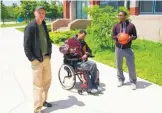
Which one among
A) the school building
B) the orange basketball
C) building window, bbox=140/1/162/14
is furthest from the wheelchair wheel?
building window, bbox=140/1/162/14

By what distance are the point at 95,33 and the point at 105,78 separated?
539cm

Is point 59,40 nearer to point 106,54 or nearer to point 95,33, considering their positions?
point 95,33

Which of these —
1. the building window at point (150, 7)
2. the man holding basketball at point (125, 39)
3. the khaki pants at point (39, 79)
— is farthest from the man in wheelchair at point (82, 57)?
the building window at point (150, 7)

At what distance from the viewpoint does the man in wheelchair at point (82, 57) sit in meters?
6.23

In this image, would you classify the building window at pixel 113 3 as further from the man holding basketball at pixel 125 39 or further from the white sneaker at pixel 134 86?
the white sneaker at pixel 134 86

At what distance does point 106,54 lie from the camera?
38.1 ft

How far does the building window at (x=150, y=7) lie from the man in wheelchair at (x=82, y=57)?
458 inches

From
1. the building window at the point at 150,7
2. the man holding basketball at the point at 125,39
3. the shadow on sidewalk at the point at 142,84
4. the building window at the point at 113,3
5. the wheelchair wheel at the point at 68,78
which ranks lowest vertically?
the shadow on sidewalk at the point at 142,84

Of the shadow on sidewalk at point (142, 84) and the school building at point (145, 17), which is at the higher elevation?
the school building at point (145, 17)

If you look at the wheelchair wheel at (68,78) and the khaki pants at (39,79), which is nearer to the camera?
the khaki pants at (39,79)

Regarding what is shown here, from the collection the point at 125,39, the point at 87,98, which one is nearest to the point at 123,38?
the point at 125,39

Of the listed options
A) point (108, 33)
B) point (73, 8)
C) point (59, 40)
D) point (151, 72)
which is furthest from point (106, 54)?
point (73, 8)

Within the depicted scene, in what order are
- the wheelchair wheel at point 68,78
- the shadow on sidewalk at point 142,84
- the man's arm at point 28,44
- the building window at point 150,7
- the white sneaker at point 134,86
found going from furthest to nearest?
1. the building window at point 150,7
2. the shadow on sidewalk at point 142,84
3. the white sneaker at point 134,86
4. the wheelchair wheel at point 68,78
5. the man's arm at point 28,44

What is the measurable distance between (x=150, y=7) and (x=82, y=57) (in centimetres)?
1226
